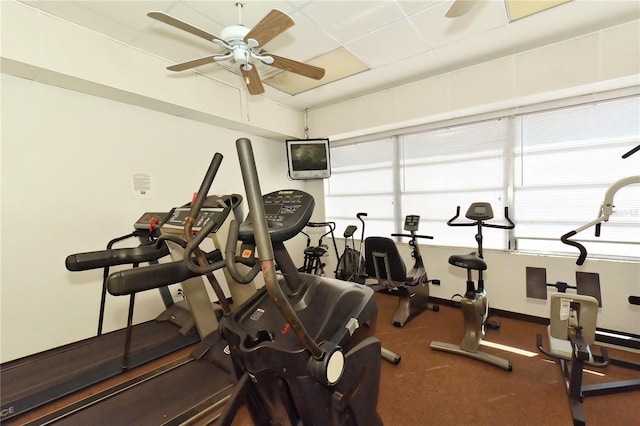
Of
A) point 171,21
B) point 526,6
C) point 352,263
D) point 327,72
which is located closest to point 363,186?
point 352,263

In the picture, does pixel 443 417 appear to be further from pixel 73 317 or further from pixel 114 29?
pixel 114 29

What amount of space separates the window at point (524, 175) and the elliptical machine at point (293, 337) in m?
3.14

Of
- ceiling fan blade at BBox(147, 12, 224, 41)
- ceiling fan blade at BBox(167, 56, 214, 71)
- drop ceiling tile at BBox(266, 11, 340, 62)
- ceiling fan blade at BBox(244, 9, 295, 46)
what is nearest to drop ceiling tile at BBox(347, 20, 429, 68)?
drop ceiling tile at BBox(266, 11, 340, 62)

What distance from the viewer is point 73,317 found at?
280 centimetres

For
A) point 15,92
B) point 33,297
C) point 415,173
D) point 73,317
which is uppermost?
point 15,92

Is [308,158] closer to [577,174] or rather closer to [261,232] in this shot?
[577,174]

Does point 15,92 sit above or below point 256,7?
below

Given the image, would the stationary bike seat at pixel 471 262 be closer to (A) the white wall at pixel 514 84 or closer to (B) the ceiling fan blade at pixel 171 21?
(A) the white wall at pixel 514 84

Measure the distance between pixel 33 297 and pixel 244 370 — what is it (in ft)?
9.00

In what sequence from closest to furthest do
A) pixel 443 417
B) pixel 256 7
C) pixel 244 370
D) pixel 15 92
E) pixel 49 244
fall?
pixel 244 370
pixel 443 417
pixel 256 7
pixel 15 92
pixel 49 244

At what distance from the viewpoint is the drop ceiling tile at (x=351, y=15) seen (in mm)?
2312

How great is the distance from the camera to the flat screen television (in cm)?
465

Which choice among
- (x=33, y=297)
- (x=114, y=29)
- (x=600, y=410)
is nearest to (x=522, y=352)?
(x=600, y=410)

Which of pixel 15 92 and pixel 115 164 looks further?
pixel 115 164
